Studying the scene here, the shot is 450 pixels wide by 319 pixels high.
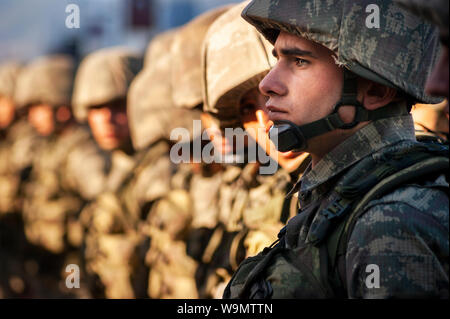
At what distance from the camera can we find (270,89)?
8.40 ft

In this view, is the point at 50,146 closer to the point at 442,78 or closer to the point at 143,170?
the point at 143,170

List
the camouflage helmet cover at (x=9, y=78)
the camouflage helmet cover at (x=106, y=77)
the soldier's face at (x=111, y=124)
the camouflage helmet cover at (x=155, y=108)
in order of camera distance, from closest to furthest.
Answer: the camouflage helmet cover at (x=155, y=108) → the soldier's face at (x=111, y=124) → the camouflage helmet cover at (x=106, y=77) → the camouflage helmet cover at (x=9, y=78)

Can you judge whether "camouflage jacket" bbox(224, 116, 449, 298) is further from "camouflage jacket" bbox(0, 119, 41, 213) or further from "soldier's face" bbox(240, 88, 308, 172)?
"camouflage jacket" bbox(0, 119, 41, 213)

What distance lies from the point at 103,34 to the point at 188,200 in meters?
10.4

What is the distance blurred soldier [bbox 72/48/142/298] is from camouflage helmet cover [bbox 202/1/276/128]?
4058mm

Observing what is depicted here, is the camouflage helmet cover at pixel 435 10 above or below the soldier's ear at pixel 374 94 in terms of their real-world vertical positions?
above

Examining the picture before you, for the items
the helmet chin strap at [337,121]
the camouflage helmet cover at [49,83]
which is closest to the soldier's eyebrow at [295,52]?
the helmet chin strap at [337,121]

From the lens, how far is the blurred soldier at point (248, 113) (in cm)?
393

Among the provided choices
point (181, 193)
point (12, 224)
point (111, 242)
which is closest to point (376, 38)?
point (181, 193)

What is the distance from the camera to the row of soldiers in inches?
164

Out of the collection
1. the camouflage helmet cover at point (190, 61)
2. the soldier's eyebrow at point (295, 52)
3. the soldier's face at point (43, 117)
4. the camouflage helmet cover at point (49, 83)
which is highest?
the soldier's eyebrow at point (295, 52)

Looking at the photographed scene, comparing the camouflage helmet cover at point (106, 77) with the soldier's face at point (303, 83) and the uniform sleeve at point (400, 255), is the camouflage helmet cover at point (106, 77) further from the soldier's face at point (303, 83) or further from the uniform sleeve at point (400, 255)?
the uniform sleeve at point (400, 255)

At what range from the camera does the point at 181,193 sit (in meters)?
6.60

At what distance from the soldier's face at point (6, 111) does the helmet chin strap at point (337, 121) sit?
41.9ft
